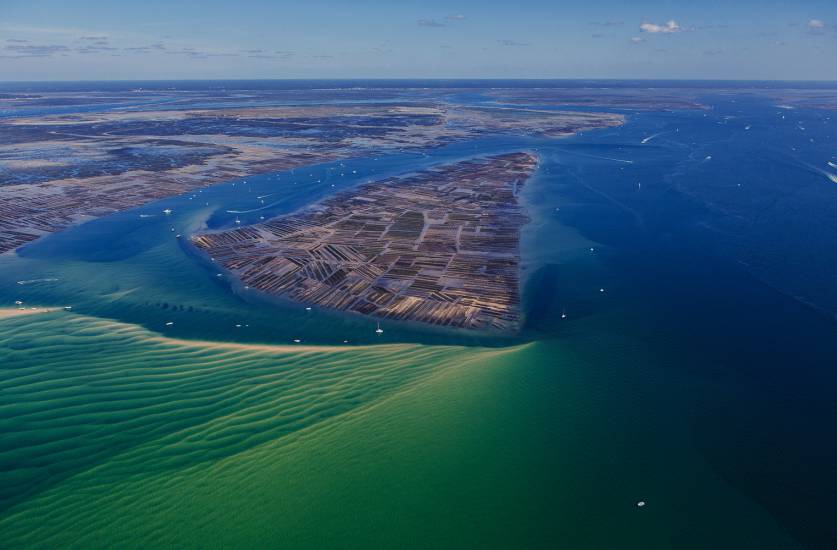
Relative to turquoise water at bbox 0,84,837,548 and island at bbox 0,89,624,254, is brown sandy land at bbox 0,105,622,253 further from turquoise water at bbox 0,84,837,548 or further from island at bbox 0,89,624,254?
turquoise water at bbox 0,84,837,548

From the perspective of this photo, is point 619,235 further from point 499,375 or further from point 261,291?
point 261,291

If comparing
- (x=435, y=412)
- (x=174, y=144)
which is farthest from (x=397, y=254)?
(x=174, y=144)

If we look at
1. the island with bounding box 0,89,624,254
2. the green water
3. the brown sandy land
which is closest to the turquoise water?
the green water

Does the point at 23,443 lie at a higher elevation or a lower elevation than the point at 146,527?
higher

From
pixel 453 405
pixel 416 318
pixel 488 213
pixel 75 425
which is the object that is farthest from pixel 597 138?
pixel 75 425

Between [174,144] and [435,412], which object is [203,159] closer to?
[174,144]

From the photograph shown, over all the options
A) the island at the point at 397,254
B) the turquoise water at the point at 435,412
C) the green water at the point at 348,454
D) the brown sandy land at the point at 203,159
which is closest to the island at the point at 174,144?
the brown sandy land at the point at 203,159
